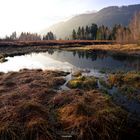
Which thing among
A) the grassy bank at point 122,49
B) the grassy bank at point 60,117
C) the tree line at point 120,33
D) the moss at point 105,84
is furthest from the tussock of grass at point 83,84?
the tree line at point 120,33

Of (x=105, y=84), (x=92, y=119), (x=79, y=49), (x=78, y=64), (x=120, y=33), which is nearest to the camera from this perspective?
(x=92, y=119)

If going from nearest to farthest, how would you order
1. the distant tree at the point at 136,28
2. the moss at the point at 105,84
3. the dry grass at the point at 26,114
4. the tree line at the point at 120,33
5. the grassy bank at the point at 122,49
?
the dry grass at the point at 26,114, the moss at the point at 105,84, the grassy bank at the point at 122,49, the distant tree at the point at 136,28, the tree line at the point at 120,33

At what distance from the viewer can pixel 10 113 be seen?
14023 mm

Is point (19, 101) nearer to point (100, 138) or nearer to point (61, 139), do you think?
point (61, 139)

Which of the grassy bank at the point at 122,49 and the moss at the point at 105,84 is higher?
the grassy bank at the point at 122,49

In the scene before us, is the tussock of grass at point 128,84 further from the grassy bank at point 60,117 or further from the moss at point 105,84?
the grassy bank at point 60,117

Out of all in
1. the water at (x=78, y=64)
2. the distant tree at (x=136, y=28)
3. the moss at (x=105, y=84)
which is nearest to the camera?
the moss at (x=105, y=84)

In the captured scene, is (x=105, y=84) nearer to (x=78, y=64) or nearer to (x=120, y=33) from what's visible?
(x=78, y=64)

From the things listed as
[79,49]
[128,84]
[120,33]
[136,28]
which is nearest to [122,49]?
[79,49]

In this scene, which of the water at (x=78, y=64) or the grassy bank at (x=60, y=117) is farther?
the water at (x=78, y=64)

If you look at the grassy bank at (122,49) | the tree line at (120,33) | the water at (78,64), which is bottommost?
the water at (78,64)

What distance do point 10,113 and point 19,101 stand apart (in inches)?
97.0

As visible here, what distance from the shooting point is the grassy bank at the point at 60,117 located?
472 inches

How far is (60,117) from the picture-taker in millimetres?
14102
